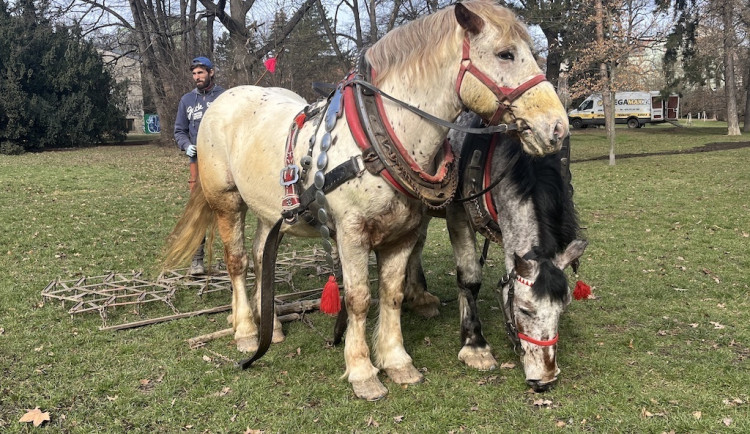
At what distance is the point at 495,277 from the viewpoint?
235 inches

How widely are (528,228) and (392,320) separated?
1.13 m

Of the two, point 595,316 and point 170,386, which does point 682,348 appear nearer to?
point 595,316

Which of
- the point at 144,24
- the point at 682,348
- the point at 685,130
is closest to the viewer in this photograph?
the point at 682,348

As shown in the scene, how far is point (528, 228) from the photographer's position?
3127 millimetres

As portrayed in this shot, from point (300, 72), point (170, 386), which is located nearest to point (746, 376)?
point (170, 386)

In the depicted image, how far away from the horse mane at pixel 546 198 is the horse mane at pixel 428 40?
2.30 feet

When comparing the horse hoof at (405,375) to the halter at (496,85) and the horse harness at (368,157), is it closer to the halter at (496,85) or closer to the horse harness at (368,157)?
the horse harness at (368,157)

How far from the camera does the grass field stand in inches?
123

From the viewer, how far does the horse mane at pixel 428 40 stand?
107 inches

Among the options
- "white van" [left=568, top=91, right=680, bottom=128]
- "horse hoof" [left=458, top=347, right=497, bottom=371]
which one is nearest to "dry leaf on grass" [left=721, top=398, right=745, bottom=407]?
"horse hoof" [left=458, top=347, right=497, bottom=371]

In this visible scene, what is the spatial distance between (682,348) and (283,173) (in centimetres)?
324

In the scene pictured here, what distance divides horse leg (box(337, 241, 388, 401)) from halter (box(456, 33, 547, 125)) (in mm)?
1114

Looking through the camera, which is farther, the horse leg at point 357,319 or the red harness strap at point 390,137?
the horse leg at point 357,319

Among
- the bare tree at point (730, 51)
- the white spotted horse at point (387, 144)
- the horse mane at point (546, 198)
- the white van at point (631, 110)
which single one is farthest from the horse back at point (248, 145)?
the white van at point (631, 110)
